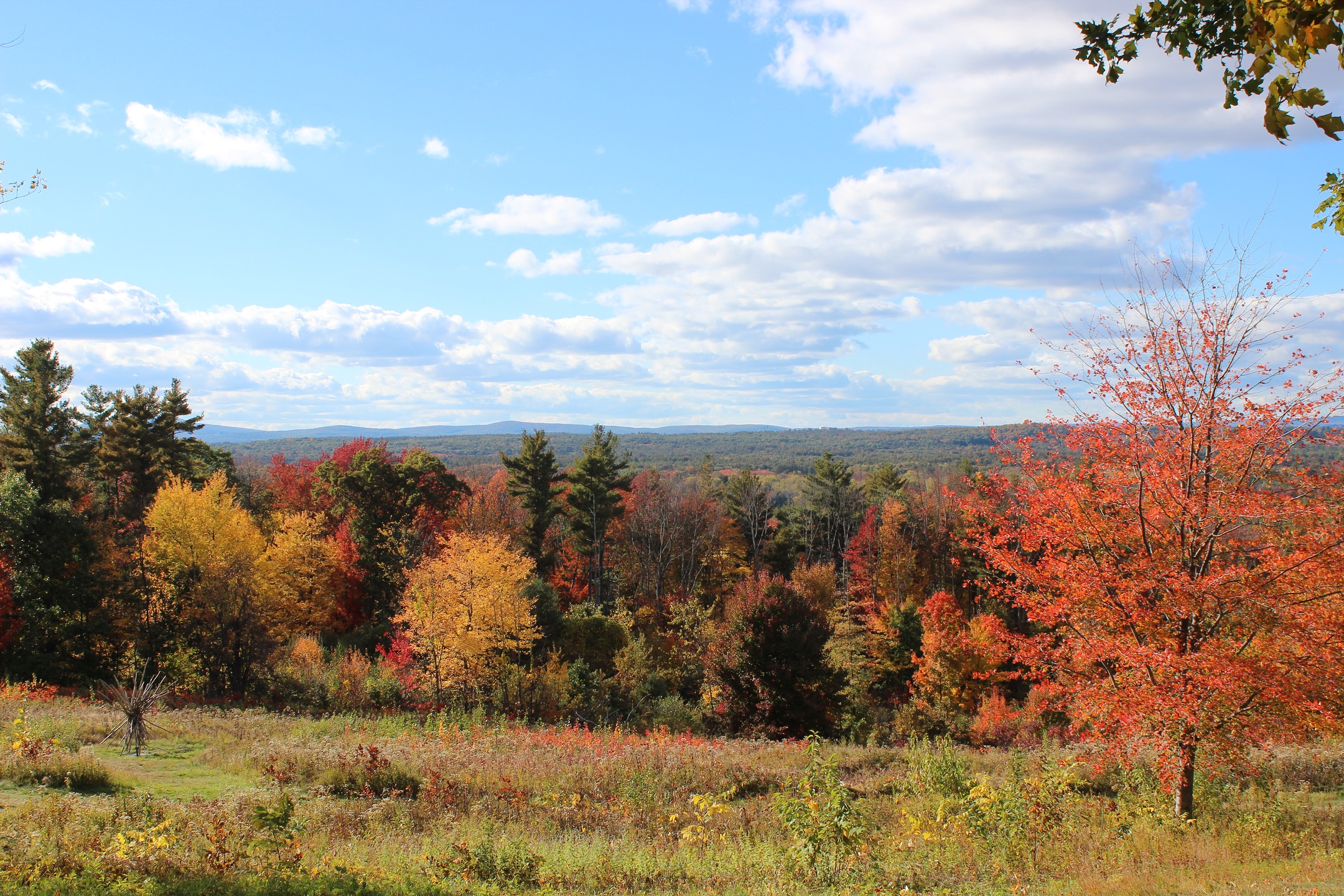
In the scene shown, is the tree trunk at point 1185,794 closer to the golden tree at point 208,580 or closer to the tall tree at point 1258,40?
the tall tree at point 1258,40

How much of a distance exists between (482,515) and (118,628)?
23712mm

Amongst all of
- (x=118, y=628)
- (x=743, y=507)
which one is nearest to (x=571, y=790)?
(x=118, y=628)

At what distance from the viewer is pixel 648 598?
52438 mm

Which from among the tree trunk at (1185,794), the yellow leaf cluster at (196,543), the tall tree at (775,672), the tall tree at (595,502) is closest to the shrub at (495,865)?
the tree trunk at (1185,794)

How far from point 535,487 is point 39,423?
24.8m

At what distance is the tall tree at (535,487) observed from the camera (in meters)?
47.5

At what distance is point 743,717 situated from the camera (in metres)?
24.0

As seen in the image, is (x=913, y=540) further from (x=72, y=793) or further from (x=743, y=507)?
(x=72, y=793)

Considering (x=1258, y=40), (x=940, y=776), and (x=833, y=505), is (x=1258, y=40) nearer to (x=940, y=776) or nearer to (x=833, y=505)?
(x=940, y=776)

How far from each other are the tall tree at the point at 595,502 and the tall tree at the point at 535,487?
4.13 feet

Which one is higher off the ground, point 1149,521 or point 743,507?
point 1149,521

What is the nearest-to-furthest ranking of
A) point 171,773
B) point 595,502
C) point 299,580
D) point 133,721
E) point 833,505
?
point 171,773
point 133,721
point 299,580
point 595,502
point 833,505

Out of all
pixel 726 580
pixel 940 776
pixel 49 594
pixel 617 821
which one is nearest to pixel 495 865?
pixel 617 821

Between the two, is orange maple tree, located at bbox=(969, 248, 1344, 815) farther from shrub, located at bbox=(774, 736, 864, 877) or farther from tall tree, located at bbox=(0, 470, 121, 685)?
tall tree, located at bbox=(0, 470, 121, 685)
